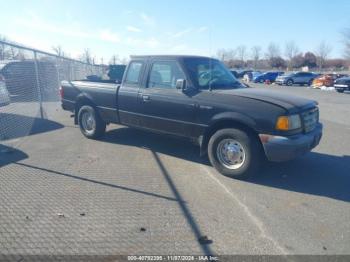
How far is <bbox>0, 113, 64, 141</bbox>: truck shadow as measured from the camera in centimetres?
799

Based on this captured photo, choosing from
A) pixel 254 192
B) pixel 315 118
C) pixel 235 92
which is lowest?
pixel 254 192

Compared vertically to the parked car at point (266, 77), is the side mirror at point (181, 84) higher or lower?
higher

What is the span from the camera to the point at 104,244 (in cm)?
331

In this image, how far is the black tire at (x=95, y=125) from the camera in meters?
7.51

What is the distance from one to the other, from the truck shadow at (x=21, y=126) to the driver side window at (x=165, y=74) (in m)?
4.07

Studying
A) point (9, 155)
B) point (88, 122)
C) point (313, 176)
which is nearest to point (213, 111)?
point (313, 176)

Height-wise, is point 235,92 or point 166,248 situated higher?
point 235,92

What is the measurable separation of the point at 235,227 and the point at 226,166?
1.75 metres

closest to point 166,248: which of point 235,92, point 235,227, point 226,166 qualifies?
point 235,227

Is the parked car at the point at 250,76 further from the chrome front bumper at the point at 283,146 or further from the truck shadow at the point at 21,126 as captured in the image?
the chrome front bumper at the point at 283,146

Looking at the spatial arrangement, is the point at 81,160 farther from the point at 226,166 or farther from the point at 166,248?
the point at 166,248

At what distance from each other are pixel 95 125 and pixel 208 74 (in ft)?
10.1

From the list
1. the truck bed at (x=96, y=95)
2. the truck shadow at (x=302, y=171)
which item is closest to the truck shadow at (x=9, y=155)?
the truck bed at (x=96, y=95)

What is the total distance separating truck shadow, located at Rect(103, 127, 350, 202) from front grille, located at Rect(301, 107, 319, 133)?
797mm
